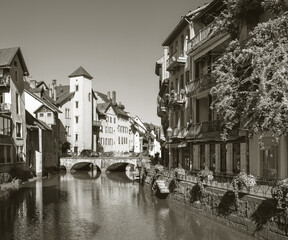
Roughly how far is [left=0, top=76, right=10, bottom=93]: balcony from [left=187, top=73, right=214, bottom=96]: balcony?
74.2 ft

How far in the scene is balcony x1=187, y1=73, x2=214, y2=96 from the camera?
32197 mm

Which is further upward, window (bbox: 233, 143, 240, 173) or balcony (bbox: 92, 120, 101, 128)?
balcony (bbox: 92, 120, 101, 128)

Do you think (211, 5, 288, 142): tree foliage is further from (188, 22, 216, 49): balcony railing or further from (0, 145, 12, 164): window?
(0, 145, 12, 164): window

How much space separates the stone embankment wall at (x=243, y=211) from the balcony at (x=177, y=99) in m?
13.1

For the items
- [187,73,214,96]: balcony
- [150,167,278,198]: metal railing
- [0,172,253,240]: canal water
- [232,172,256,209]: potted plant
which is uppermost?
[187,73,214,96]: balcony

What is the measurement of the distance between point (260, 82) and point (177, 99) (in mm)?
22394

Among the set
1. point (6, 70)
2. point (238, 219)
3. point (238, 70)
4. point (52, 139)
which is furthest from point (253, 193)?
point (52, 139)

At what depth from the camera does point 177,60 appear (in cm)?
4103

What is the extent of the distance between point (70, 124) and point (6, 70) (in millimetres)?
33000

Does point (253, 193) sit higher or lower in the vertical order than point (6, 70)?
lower

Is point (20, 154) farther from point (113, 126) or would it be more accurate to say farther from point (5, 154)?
point (113, 126)

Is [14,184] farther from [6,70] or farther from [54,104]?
[54,104]

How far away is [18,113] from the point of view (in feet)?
161

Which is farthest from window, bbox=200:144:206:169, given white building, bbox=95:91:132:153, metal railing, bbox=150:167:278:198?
white building, bbox=95:91:132:153
